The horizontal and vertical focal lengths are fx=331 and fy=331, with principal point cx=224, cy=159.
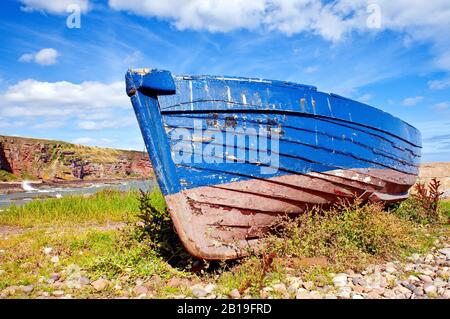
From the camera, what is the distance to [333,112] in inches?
195

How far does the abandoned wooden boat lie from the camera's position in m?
3.96

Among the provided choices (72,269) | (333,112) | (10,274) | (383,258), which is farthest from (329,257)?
(10,274)

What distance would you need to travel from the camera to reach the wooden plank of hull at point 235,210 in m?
3.96

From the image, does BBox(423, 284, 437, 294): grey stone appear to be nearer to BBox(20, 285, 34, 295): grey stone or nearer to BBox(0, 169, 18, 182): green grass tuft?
BBox(20, 285, 34, 295): grey stone

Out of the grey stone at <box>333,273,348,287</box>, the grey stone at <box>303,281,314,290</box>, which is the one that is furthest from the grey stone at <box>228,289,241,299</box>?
the grey stone at <box>333,273,348,287</box>

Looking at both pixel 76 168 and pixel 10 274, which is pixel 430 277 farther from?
pixel 76 168

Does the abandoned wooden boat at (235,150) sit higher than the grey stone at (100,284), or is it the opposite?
the abandoned wooden boat at (235,150)

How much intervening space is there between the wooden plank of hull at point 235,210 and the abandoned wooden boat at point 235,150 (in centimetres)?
1

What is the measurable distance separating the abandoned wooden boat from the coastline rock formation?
79413 mm

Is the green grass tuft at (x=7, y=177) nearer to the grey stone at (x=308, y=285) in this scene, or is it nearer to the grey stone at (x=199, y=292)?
the grey stone at (x=199, y=292)

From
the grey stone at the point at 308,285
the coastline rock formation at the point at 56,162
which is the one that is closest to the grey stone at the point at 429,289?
the grey stone at the point at 308,285

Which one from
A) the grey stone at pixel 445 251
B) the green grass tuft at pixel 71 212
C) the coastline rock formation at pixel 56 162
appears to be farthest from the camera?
the coastline rock formation at pixel 56 162

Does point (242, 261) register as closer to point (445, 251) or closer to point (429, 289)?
point (429, 289)

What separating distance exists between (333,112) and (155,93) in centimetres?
265
